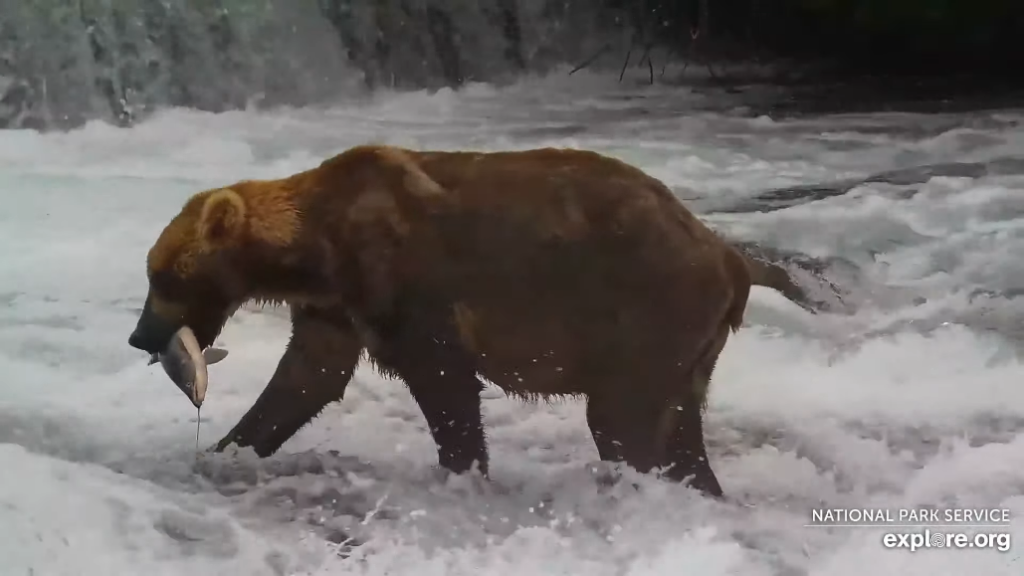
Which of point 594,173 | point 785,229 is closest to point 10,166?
point 594,173

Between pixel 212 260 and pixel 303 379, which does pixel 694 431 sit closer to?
pixel 303 379

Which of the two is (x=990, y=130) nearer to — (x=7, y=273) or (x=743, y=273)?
(x=743, y=273)

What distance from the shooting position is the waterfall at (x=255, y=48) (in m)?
1.18

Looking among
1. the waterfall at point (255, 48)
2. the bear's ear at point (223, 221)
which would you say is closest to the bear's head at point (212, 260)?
the bear's ear at point (223, 221)

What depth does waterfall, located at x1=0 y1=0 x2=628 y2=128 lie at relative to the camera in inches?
46.4

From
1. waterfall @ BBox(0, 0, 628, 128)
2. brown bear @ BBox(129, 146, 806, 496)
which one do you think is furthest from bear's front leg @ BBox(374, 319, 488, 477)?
waterfall @ BBox(0, 0, 628, 128)

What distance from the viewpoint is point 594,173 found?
3.61 feet

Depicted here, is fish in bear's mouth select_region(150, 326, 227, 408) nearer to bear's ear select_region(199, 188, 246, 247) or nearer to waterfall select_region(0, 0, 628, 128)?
bear's ear select_region(199, 188, 246, 247)

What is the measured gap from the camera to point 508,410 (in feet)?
3.63

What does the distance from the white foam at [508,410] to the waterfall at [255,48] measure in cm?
5

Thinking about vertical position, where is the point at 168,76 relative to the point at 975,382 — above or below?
above

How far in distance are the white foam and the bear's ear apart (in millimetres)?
65

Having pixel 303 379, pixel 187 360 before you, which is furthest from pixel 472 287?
pixel 187 360

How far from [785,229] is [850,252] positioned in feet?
0.30
